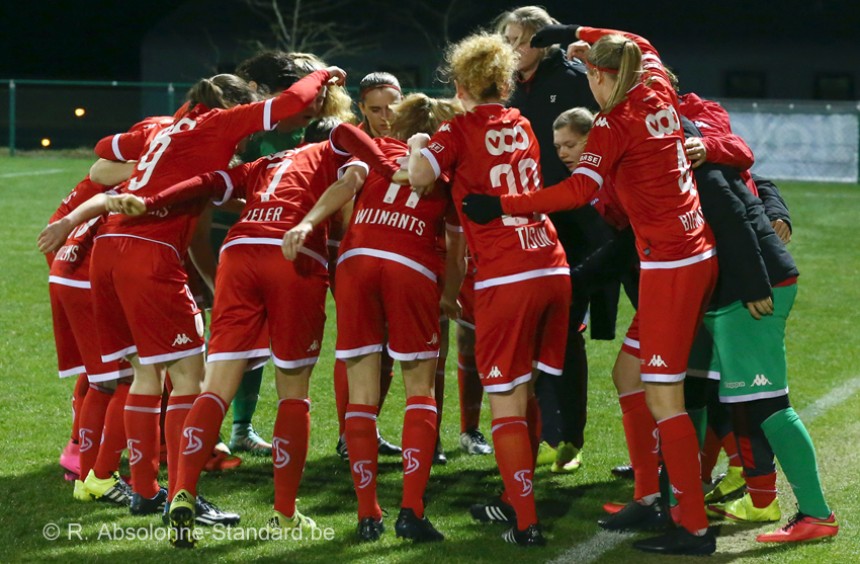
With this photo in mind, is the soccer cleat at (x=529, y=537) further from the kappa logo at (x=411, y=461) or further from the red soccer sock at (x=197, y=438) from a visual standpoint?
the red soccer sock at (x=197, y=438)

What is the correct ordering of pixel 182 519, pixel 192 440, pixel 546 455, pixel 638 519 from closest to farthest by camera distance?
pixel 182 519
pixel 192 440
pixel 638 519
pixel 546 455

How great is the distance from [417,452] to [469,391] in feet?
5.18

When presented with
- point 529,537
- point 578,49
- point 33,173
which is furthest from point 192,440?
point 33,173

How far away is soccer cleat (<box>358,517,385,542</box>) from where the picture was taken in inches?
194

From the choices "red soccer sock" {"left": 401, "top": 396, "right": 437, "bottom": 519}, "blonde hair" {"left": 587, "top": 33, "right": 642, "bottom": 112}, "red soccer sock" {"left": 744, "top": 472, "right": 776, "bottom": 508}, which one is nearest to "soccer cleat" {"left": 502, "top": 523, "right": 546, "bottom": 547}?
"red soccer sock" {"left": 401, "top": 396, "right": 437, "bottom": 519}

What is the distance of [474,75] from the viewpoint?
16.2ft

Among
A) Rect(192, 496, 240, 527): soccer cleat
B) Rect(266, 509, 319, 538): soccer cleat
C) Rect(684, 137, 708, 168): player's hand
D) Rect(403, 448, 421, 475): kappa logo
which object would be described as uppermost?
Rect(684, 137, 708, 168): player's hand

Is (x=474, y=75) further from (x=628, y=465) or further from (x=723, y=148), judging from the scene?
(x=628, y=465)

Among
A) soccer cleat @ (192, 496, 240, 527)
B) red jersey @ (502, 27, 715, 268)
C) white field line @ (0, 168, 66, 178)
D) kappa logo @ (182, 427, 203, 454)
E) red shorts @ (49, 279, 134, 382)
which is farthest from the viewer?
white field line @ (0, 168, 66, 178)

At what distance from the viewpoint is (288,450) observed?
16.5ft

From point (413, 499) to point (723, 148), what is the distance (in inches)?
79.2

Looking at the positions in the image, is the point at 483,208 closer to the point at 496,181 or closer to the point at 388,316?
the point at 496,181

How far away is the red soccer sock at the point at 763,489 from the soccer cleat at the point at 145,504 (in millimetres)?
2619

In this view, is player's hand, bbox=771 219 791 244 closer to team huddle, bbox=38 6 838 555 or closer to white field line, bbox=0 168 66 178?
team huddle, bbox=38 6 838 555
